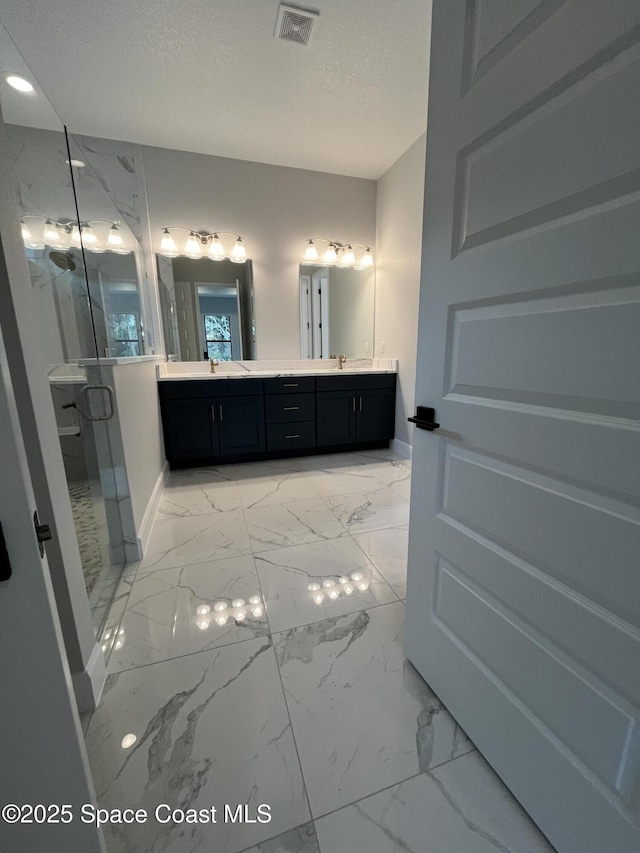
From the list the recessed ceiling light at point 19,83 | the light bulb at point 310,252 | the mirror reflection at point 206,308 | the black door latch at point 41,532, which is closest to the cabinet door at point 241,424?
the mirror reflection at point 206,308

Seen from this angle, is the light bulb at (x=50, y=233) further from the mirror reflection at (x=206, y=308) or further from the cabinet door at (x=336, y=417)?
the cabinet door at (x=336, y=417)

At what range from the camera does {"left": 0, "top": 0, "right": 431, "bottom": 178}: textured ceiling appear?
1717 millimetres

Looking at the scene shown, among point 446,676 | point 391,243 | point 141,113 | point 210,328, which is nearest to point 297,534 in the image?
point 446,676

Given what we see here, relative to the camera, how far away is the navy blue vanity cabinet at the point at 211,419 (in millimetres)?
2986

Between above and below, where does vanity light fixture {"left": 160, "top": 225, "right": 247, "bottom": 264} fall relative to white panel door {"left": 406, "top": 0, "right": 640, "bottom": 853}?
above

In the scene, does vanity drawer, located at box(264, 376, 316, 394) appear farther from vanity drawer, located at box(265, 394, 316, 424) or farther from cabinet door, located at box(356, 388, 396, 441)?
cabinet door, located at box(356, 388, 396, 441)

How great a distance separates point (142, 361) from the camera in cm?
235

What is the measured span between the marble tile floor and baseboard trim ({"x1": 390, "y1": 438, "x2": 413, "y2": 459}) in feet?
5.28

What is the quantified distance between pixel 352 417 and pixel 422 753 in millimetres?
2743

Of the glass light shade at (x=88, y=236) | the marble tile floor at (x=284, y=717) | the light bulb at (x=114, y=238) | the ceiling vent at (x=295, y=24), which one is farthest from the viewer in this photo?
the light bulb at (x=114, y=238)

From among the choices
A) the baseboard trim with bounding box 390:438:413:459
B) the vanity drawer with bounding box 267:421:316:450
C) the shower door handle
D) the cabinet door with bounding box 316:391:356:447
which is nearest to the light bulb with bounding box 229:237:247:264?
the cabinet door with bounding box 316:391:356:447

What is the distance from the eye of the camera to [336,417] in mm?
3451

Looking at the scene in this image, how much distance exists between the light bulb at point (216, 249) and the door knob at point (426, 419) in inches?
117

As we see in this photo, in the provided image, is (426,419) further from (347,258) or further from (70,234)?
(347,258)
